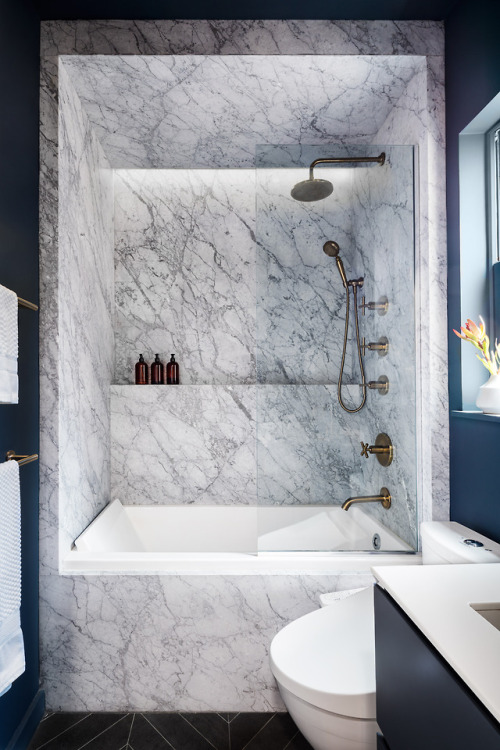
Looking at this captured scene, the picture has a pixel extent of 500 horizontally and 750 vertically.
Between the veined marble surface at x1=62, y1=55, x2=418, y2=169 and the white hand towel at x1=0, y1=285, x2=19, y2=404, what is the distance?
3.95 feet

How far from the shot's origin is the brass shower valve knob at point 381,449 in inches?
85.2

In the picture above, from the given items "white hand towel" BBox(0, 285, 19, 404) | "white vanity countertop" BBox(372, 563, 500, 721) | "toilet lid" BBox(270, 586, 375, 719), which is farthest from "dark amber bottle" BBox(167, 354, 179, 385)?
"white vanity countertop" BBox(372, 563, 500, 721)

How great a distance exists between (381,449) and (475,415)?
1.55 ft

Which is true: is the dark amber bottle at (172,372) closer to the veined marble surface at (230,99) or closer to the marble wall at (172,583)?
the marble wall at (172,583)

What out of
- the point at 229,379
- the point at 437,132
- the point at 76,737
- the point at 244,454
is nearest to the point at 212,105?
the point at 437,132

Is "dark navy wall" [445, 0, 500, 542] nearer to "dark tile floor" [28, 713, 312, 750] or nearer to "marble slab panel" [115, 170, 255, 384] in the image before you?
"dark tile floor" [28, 713, 312, 750]

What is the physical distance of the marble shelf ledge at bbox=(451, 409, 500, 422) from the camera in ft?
5.45

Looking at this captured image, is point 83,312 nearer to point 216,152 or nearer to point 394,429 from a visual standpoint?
point 216,152

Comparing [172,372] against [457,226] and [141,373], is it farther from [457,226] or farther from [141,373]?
[457,226]

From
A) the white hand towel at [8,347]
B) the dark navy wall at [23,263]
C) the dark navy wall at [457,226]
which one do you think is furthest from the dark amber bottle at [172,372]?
the dark navy wall at [457,226]

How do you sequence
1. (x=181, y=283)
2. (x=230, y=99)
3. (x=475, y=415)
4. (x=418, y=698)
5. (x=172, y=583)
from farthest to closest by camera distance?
(x=181, y=283) → (x=230, y=99) → (x=172, y=583) → (x=475, y=415) → (x=418, y=698)

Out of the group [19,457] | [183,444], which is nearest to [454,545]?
[19,457]

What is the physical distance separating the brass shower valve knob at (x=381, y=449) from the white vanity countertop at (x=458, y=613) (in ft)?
3.00

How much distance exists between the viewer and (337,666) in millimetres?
1376
